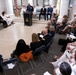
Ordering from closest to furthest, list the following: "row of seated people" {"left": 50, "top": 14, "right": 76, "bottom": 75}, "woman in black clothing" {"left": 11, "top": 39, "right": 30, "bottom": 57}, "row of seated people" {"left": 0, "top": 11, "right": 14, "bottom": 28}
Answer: "row of seated people" {"left": 50, "top": 14, "right": 76, "bottom": 75}, "woman in black clothing" {"left": 11, "top": 39, "right": 30, "bottom": 57}, "row of seated people" {"left": 0, "top": 11, "right": 14, "bottom": 28}

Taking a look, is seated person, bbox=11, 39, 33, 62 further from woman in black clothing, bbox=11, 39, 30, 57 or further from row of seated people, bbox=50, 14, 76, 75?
row of seated people, bbox=50, 14, 76, 75

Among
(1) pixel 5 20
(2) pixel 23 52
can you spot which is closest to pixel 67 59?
(2) pixel 23 52

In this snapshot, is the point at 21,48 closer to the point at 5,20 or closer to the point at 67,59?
the point at 67,59

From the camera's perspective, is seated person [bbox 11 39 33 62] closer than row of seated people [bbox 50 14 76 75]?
No

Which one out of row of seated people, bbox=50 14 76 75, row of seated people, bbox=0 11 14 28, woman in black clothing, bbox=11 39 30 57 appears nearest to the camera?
row of seated people, bbox=50 14 76 75

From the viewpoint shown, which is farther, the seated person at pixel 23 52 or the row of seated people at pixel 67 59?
the seated person at pixel 23 52

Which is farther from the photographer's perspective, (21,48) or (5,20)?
(5,20)

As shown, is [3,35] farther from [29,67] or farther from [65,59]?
[65,59]

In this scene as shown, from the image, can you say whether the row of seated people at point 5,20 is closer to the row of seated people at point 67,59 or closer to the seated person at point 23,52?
the row of seated people at point 67,59

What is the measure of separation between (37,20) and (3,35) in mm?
3140

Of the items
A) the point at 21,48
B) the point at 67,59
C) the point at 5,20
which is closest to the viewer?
the point at 67,59

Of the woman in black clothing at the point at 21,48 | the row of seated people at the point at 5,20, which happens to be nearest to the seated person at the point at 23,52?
the woman in black clothing at the point at 21,48

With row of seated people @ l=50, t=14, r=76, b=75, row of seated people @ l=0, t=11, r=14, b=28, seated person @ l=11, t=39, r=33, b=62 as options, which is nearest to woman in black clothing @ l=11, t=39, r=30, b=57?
seated person @ l=11, t=39, r=33, b=62

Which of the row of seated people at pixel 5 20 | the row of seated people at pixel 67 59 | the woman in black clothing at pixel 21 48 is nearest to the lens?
the row of seated people at pixel 67 59
